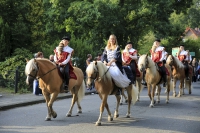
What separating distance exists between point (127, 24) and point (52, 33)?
7385 millimetres

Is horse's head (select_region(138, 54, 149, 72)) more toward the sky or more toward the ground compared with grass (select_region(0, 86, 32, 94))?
more toward the sky

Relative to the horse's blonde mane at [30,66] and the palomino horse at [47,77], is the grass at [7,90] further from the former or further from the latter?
the horse's blonde mane at [30,66]

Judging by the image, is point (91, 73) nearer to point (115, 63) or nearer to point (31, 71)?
point (115, 63)

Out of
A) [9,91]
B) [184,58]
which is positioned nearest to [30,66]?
[9,91]

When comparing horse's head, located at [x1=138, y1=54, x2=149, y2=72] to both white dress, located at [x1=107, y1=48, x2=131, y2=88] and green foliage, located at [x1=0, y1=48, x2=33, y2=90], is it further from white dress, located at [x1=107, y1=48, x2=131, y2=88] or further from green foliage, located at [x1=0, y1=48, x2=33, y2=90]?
green foliage, located at [x1=0, y1=48, x2=33, y2=90]

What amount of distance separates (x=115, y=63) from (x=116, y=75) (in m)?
0.46

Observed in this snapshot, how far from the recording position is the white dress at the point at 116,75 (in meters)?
11.3

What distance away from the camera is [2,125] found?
10.3 metres

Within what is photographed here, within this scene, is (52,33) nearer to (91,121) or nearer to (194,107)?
(194,107)

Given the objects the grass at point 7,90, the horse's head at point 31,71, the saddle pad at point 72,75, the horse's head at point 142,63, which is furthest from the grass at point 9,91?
the horse's head at point 31,71

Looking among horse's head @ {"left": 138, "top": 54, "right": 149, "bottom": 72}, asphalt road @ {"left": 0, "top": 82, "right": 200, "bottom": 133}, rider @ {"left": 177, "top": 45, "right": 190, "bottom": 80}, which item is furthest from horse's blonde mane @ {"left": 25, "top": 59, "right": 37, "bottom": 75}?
rider @ {"left": 177, "top": 45, "right": 190, "bottom": 80}

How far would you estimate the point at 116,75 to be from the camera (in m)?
11.3

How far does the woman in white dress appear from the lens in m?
11.3

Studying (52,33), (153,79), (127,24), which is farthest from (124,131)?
(52,33)
